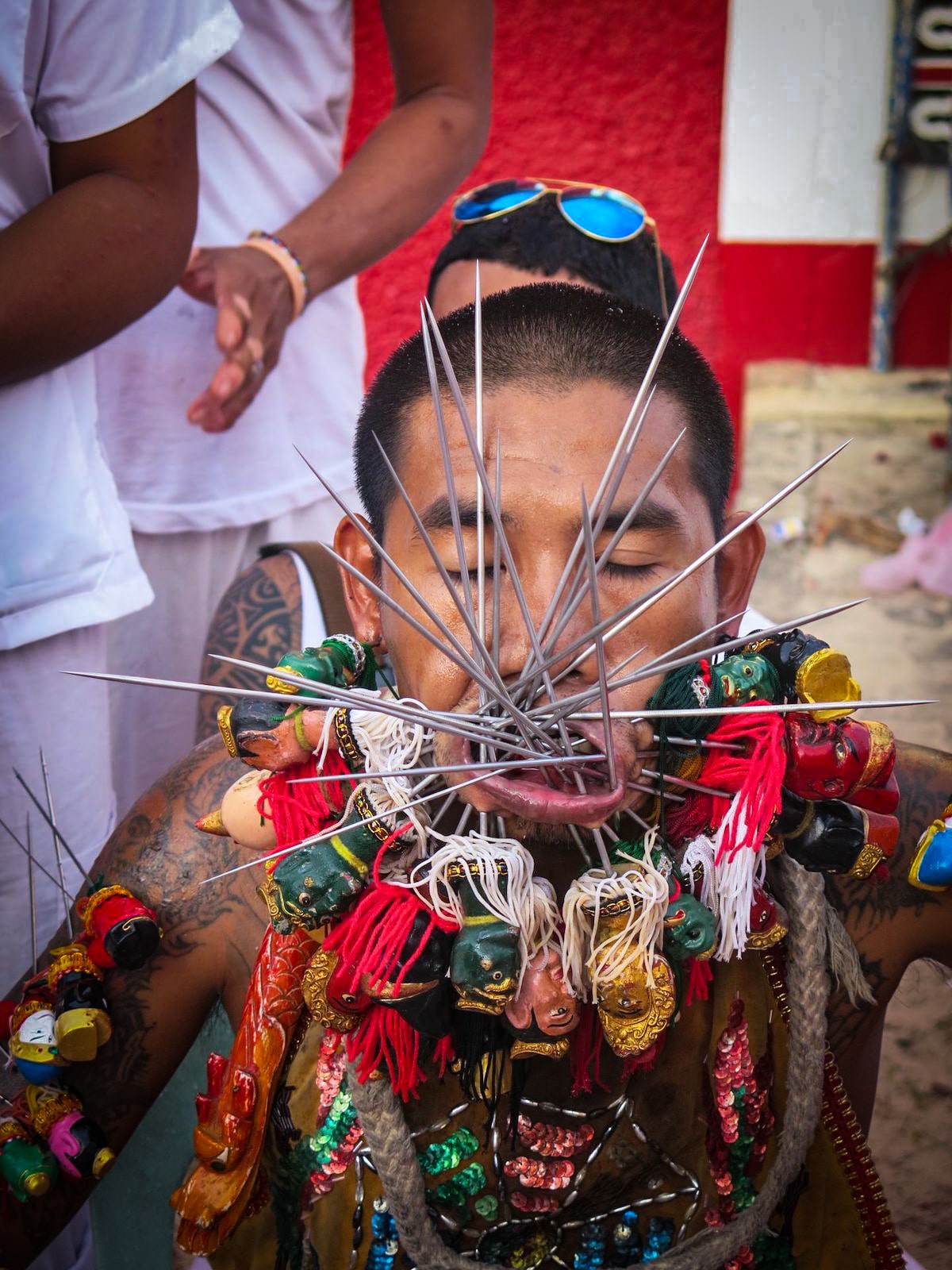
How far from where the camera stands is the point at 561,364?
162 centimetres

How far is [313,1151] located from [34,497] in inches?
46.9

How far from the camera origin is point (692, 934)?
147cm

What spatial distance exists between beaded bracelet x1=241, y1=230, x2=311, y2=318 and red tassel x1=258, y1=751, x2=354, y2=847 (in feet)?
4.75

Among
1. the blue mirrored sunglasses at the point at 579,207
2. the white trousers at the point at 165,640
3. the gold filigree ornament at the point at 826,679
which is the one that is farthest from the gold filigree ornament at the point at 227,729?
the blue mirrored sunglasses at the point at 579,207

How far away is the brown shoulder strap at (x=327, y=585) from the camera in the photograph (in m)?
2.59

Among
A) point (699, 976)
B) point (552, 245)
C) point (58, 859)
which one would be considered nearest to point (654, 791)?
point (699, 976)

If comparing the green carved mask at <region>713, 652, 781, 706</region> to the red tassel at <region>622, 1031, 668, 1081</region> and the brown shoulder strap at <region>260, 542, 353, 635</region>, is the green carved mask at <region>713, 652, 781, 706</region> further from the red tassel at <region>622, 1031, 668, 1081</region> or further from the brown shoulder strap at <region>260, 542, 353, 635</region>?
the brown shoulder strap at <region>260, 542, 353, 635</region>

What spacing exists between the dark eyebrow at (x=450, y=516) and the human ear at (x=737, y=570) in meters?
0.39

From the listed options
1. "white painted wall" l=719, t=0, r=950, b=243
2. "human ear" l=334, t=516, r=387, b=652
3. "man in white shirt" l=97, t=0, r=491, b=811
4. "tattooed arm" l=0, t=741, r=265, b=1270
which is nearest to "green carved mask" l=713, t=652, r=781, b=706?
"human ear" l=334, t=516, r=387, b=652

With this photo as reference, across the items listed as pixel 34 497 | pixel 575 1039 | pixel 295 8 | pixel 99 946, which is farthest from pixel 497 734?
pixel 295 8

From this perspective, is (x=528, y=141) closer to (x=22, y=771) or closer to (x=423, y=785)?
(x=22, y=771)

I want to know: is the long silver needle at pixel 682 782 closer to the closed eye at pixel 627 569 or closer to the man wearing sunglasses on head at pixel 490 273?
the closed eye at pixel 627 569

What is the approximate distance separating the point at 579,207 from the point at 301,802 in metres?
1.87

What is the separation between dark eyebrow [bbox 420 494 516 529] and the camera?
59.7 inches
